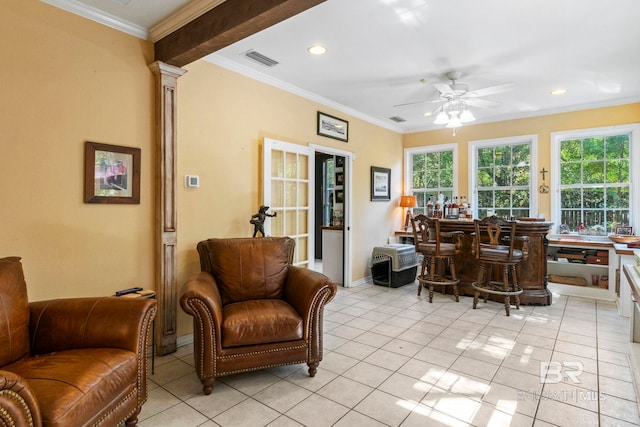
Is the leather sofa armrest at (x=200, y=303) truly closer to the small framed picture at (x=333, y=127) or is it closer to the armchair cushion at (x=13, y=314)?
the armchair cushion at (x=13, y=314)

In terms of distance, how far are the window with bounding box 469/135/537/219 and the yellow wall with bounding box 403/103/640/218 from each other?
0.09m

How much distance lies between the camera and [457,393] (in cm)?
228

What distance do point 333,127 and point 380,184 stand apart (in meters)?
1.51

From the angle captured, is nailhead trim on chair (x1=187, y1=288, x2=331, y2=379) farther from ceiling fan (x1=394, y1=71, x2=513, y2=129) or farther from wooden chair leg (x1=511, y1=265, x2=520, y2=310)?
wooden chair leg (x1=511, y1=265, x2=520, y2=310)

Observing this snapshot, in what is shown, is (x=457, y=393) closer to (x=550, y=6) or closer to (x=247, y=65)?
(x=550, y=6)

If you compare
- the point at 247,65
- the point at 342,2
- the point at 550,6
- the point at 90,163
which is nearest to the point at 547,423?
the point at 550,6

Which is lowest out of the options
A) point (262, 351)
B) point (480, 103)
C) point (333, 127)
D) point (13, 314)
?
point (262, 351)

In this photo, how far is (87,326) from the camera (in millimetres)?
1887

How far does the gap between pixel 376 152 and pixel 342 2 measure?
3461 millimetres

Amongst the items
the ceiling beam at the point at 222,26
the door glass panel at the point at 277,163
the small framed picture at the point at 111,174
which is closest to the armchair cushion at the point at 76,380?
the small framed picture at the point at 111,174

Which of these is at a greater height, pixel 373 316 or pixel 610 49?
pixel 610 49

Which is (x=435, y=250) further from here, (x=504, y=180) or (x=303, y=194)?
(x=504, y=180)

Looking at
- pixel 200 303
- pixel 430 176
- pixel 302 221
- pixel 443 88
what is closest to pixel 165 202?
pixel 200 303

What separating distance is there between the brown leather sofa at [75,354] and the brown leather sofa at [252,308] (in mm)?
386
